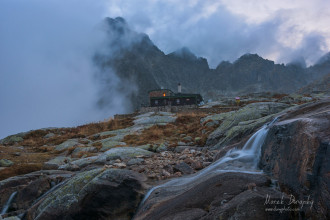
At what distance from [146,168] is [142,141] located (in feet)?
28.5

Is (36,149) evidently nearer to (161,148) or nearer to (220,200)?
(161,148)

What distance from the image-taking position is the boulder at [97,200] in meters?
6.95

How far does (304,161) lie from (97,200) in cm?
598

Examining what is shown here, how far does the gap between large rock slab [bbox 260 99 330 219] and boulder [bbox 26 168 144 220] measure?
4.27m

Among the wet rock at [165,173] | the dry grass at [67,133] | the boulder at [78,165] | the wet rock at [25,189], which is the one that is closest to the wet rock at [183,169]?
the wet rock at [165,173]

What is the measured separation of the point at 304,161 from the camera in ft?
14.9

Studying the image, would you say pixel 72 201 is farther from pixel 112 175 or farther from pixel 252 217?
pixel 252 217

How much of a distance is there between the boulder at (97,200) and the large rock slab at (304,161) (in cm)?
427

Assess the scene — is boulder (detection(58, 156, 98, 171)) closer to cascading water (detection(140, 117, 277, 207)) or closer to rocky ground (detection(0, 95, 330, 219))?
rocky ground (detection(0, 95, 330, 219))

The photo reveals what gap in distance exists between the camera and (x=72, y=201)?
710cm

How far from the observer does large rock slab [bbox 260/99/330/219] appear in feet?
12.9

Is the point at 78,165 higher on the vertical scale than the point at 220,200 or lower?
lower

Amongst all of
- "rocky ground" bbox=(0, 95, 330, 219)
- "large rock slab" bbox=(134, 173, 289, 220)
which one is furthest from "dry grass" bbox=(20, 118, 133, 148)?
"large rock slab" bbox=(134, 173, 289, 220)

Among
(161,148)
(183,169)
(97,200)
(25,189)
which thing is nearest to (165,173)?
(183,169)
